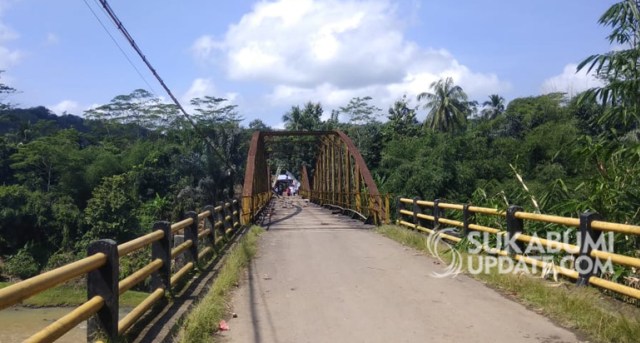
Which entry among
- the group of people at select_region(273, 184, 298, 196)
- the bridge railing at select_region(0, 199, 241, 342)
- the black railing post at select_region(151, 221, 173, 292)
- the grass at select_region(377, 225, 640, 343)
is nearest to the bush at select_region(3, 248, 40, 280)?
the bridge railing at select_region(0, 199, 241, 342)

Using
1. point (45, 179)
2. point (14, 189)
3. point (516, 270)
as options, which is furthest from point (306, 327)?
point (45, 179)

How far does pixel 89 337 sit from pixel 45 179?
53602mm

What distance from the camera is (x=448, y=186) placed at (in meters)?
27.6

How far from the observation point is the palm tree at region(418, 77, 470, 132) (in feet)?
212

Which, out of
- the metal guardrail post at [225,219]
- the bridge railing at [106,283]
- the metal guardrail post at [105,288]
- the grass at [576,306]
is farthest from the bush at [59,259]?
the metal guardrail post at [105,288]

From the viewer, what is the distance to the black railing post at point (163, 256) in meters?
6.82

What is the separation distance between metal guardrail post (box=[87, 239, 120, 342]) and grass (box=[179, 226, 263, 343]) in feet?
2.19

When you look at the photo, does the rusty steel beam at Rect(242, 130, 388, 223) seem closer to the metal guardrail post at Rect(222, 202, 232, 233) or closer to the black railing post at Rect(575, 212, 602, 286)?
the metal guardrail post at Rect(222, 202, 232, 233)

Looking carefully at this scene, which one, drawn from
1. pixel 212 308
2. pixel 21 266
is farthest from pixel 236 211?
pixel 21 266

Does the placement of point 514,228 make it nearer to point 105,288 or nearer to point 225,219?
point 105,288

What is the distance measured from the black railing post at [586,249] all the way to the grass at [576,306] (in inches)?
7.9

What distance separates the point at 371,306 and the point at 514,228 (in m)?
3.27

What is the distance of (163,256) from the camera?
6855mm

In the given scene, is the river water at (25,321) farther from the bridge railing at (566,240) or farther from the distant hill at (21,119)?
the distant hill at (21,119)
